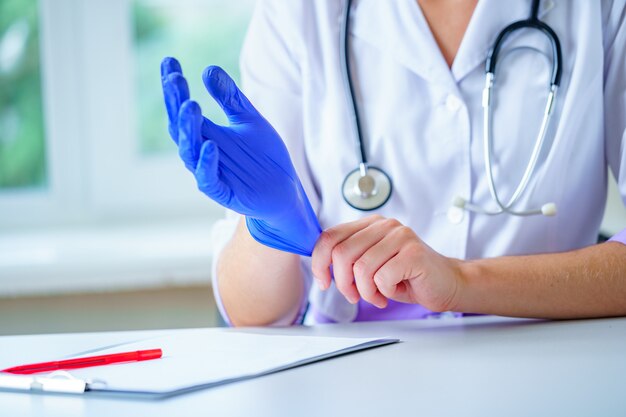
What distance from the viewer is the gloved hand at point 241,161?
0.75 m

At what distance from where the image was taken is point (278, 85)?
1.23 meters

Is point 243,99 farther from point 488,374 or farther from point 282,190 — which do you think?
point 488,374

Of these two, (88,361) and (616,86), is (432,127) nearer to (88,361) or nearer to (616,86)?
(616,86)

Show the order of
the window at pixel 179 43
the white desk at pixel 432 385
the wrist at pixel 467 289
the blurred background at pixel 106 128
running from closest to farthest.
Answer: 1. the white desk at pixel 432 385
2. the wrist at pixel 467 289
3. the blurred background at pixel 106 128
4. the window at pixel 179 43

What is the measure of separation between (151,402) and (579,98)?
76 centimetres

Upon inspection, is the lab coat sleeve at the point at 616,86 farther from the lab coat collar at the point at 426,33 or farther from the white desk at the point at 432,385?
the white desk at the point at 432,385

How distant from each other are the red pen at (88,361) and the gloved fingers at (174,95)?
0.74 ft

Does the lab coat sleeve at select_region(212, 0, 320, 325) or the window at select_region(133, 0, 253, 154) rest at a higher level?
the window at select_region(133, 0, 253, 154)

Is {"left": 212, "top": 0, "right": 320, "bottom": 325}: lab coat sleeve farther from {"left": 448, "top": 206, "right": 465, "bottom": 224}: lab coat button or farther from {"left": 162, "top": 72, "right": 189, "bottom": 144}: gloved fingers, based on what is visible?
{"left": 162, "top": 72, "right": 189, "bottom": 144}: gloved fingers

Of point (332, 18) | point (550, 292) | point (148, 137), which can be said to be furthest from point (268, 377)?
point (148, 137)

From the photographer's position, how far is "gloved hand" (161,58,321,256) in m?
0.75

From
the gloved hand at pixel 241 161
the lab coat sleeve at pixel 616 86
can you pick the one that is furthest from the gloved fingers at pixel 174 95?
the lab coat sleeve at pixel 616 86

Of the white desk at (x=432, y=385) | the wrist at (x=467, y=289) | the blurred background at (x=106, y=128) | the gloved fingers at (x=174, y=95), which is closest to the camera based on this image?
the white desk at (x=432, y=385)

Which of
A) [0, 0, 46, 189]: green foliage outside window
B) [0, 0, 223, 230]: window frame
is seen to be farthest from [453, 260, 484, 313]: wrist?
[0, 0, 46, 189]: green foliage outside window
